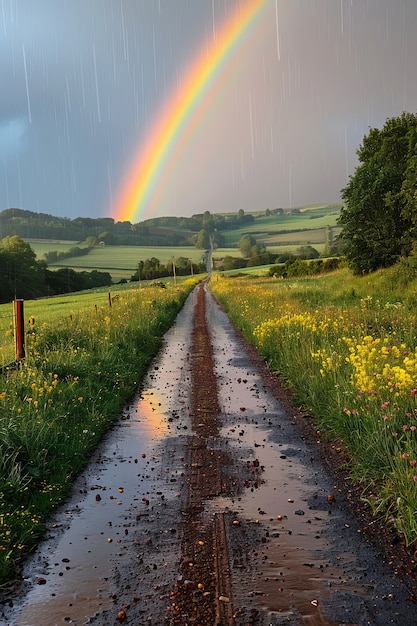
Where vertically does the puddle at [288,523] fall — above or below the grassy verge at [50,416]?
below

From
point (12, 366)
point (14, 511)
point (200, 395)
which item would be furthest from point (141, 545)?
point (12, 366)

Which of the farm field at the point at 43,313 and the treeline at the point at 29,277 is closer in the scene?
the farm field at the point at 43,313

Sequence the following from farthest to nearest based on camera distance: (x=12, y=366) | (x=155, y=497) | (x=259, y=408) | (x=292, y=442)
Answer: (x=12, y=366), (x=259, y=408), (x=292, y=442), (x=155, y=497)

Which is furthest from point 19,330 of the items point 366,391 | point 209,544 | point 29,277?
point 29,277

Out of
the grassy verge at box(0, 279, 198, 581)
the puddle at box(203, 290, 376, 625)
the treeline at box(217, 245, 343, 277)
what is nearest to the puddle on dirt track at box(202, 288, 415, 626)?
the puddle at box(203, 290, 376, 625)

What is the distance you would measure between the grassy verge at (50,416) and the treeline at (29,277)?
1904 inches

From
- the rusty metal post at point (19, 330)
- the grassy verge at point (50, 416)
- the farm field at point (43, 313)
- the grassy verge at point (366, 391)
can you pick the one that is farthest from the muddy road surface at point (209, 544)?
the farm field at point (43, 313)

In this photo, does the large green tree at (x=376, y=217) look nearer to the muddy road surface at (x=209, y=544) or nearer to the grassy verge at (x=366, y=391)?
the grassy verge at (x=366, y=391)

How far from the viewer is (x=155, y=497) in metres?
5.54

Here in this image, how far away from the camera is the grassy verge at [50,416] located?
5.06 meters

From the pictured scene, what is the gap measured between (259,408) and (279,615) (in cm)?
592

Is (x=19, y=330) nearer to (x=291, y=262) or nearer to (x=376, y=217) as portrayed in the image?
(x=376, y=217)

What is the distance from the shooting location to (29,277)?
2793 inches

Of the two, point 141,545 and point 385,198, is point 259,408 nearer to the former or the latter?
point 141,545
